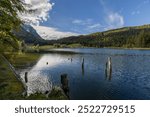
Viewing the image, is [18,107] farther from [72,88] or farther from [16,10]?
[72,88]

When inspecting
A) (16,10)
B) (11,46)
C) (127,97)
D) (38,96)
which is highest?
(16,10)

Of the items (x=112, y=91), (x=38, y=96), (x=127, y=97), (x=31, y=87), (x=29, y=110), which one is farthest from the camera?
(x=31, y=87)

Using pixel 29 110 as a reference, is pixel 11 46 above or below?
above

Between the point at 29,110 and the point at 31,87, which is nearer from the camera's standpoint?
the point at 29,110

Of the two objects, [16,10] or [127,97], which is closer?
[16,10]

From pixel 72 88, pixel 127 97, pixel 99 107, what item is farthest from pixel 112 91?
pixel 99 107

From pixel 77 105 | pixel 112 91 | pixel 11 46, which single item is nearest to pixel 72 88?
pixel 112 91

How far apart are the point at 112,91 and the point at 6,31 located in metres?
27.1

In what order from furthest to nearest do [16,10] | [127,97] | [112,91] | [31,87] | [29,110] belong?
[31,87]
[112,91]
[127,97]
[16,10]
[29,110]

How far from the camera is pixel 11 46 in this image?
2205 centimetres

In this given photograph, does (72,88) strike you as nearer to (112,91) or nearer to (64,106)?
(112,91)

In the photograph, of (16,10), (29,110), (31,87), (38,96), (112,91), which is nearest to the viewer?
(29,110)

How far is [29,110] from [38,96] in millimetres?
8109

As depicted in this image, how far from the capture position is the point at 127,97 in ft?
128
